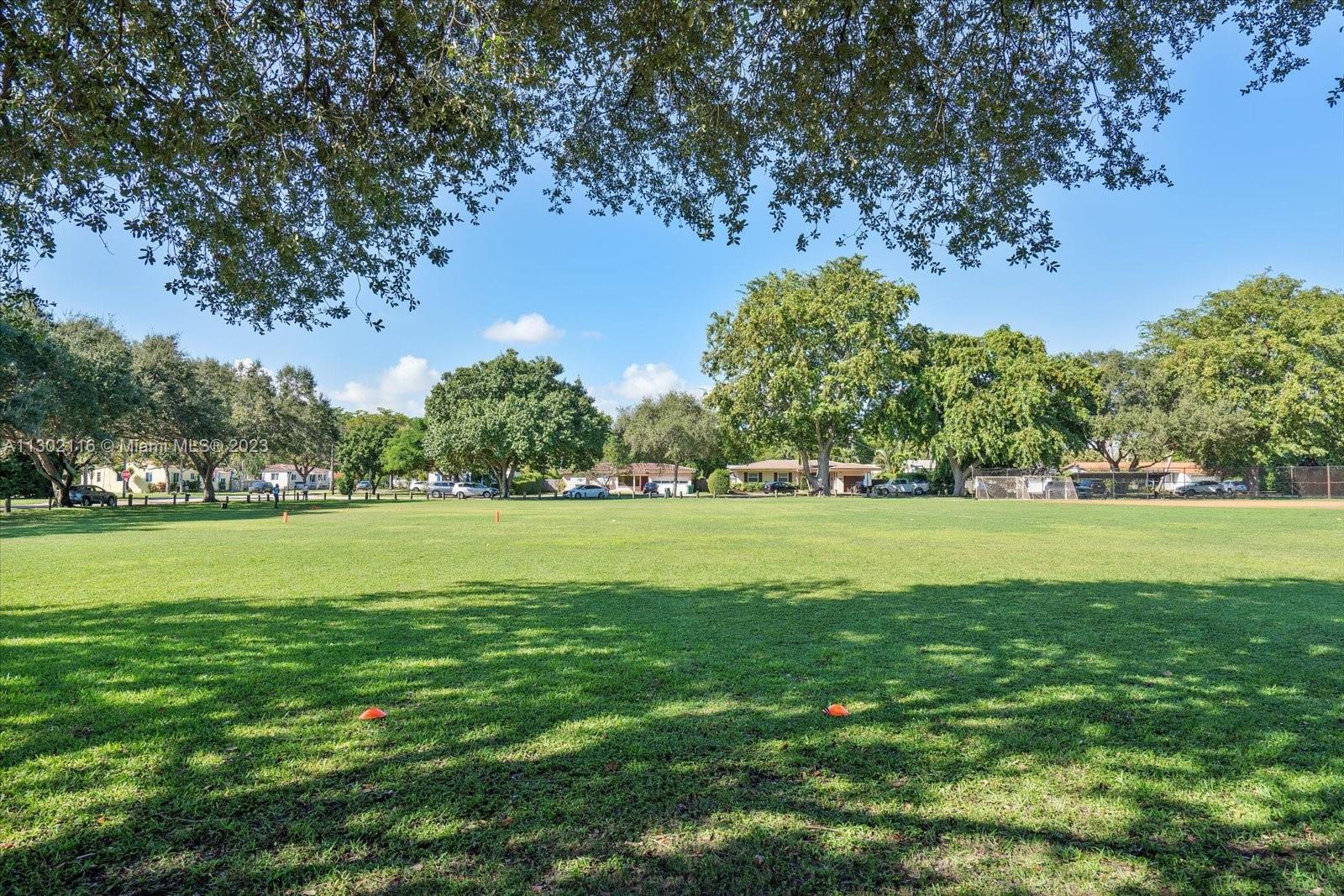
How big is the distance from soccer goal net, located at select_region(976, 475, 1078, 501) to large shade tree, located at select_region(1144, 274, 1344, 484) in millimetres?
8352

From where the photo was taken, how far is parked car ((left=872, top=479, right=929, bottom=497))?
6112 centimetres

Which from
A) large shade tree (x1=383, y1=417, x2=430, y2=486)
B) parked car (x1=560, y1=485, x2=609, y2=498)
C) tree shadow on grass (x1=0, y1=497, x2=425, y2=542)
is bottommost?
parked car (x1=560, y1=485, x2=609, y2=498)

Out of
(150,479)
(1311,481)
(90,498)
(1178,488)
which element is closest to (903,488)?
(1178,488)

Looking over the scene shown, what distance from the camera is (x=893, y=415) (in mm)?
49938

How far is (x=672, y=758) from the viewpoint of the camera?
3604mm

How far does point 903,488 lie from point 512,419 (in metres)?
34.6

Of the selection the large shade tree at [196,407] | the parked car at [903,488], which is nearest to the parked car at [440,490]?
the large shade tree at [196,407]

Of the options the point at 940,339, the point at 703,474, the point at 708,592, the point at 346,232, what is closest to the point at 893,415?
the point at 940,339

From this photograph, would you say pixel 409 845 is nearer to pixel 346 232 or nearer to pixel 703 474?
pixel 346 232

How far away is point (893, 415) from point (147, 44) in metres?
48.8

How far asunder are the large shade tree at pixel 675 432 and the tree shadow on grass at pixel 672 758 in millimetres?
59012

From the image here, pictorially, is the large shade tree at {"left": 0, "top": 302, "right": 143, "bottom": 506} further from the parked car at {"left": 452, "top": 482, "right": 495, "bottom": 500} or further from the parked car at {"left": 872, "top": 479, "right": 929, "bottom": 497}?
the parked car at {"left": 872, "top": 479, "right": 929, "bottom": 497}

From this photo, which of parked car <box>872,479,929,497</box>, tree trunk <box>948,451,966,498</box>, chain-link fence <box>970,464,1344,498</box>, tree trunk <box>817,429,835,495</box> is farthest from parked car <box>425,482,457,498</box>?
chain-link fence <box>970,464,1344,498</box>

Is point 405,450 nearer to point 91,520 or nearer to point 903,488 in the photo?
point 91,520
